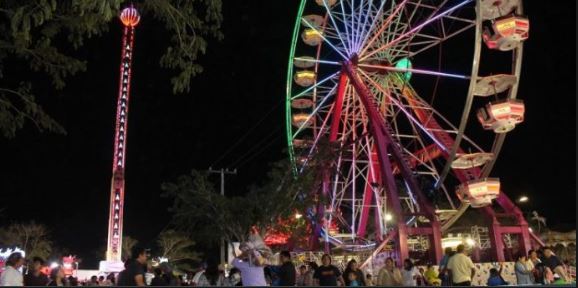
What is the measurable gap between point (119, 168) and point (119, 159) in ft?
2.45

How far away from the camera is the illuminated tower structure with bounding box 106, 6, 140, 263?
40531mm

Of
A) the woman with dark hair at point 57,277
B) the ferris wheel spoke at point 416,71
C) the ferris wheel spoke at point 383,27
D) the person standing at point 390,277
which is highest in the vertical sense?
the ferris wheel spoke at point 383,27

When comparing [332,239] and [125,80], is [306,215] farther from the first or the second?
[125,80]

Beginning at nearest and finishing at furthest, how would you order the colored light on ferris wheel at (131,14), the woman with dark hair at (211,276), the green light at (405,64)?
the colored light on ferris wheel at (131,14)
the woman with dark hair at (211,276)
the green light at (405,64)

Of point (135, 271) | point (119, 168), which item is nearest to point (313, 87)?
point (119, 168)

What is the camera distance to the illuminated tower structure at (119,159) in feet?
133

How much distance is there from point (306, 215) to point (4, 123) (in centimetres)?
2434

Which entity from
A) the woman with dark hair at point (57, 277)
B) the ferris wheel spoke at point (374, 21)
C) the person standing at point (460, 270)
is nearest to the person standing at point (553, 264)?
the person standing at point (460, 270)

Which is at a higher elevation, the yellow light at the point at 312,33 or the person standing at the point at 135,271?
the yellow light at the point at 312,33

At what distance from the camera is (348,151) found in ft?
104

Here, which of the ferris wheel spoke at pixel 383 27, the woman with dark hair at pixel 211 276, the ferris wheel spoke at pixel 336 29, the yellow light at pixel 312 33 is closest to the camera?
the woman with dark hair at pixel 211 276

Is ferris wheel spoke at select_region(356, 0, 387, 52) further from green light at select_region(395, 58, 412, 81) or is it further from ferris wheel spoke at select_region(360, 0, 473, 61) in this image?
green light at select_region(395, 58, 412, 81)

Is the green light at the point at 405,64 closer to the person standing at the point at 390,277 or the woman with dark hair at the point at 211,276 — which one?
the person standing at the point at 390,277

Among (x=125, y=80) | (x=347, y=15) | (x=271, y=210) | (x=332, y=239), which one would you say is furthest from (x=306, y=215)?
(x=125, y=80)
